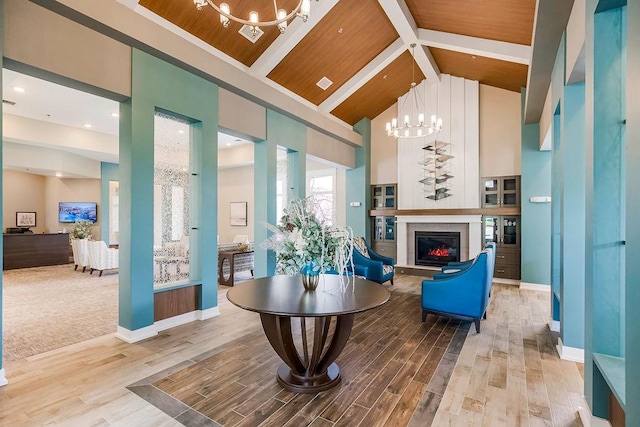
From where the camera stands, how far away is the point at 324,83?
6512 millimetres

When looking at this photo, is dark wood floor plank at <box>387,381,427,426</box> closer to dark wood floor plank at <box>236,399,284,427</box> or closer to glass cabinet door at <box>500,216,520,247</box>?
dark wood floor plank at <box>236,399,284,427</box>

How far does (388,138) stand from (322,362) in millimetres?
7017

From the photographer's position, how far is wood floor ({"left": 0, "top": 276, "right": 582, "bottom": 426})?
2229mm

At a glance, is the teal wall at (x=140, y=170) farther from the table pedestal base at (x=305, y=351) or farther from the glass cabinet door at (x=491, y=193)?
the glass cabinet door at (x=491, y=193)

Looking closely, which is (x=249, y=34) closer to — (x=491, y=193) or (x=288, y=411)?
(x=288, y=411)

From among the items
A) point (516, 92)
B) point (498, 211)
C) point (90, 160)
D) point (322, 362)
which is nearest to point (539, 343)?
point (322, 362)

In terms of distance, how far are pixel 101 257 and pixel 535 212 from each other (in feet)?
31.8

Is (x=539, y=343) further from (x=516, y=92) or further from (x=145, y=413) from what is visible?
(x=516, y=92)

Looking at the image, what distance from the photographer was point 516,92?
685cm

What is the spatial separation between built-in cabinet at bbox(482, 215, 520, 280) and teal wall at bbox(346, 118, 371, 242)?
290cm

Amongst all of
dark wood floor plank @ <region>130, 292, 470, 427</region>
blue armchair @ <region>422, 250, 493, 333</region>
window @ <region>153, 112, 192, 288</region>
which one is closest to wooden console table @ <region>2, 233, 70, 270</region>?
window @ <region>153, 112, 192, 288</region>

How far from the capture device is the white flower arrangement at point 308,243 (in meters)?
2.53

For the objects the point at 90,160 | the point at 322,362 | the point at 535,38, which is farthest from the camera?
the point at 90,160

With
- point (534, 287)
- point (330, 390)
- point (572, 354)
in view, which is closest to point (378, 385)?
point (330, 390)
